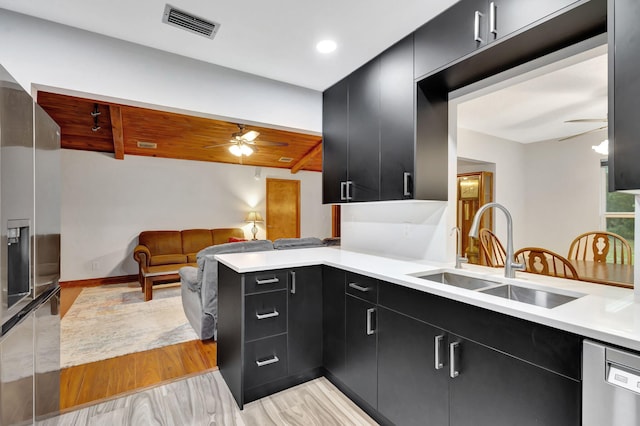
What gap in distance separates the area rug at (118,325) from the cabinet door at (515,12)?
3.60 metres

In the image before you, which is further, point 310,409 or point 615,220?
point 615,220

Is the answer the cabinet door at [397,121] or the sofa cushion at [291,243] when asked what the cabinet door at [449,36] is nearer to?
the cabinet door at [397,121]

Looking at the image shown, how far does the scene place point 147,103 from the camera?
2355 millimetres

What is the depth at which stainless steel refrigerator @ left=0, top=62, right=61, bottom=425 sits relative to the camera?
113 centimetres

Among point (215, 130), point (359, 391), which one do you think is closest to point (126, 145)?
point (215, 130)

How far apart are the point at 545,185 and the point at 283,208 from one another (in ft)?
17.6

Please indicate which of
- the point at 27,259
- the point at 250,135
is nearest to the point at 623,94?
the point at 27,259

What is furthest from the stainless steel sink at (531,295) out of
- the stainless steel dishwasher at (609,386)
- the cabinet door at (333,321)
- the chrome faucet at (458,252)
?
the cabinet door at (333,321)

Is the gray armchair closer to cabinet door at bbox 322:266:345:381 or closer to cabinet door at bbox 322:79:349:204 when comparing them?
cabinet door at bbox 322:79:349:204

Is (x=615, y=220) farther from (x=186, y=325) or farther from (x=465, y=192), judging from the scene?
(x=186, y=325)

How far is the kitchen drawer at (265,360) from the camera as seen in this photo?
205 centimetres

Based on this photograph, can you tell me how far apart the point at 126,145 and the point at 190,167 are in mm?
1259

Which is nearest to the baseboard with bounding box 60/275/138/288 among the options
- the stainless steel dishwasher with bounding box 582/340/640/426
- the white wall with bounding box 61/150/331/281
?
the white wall with bounding box 61/150/331/281

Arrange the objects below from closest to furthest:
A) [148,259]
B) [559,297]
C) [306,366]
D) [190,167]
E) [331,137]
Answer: [559,297], [306,366], [331,137], [148,259], [190,167]
